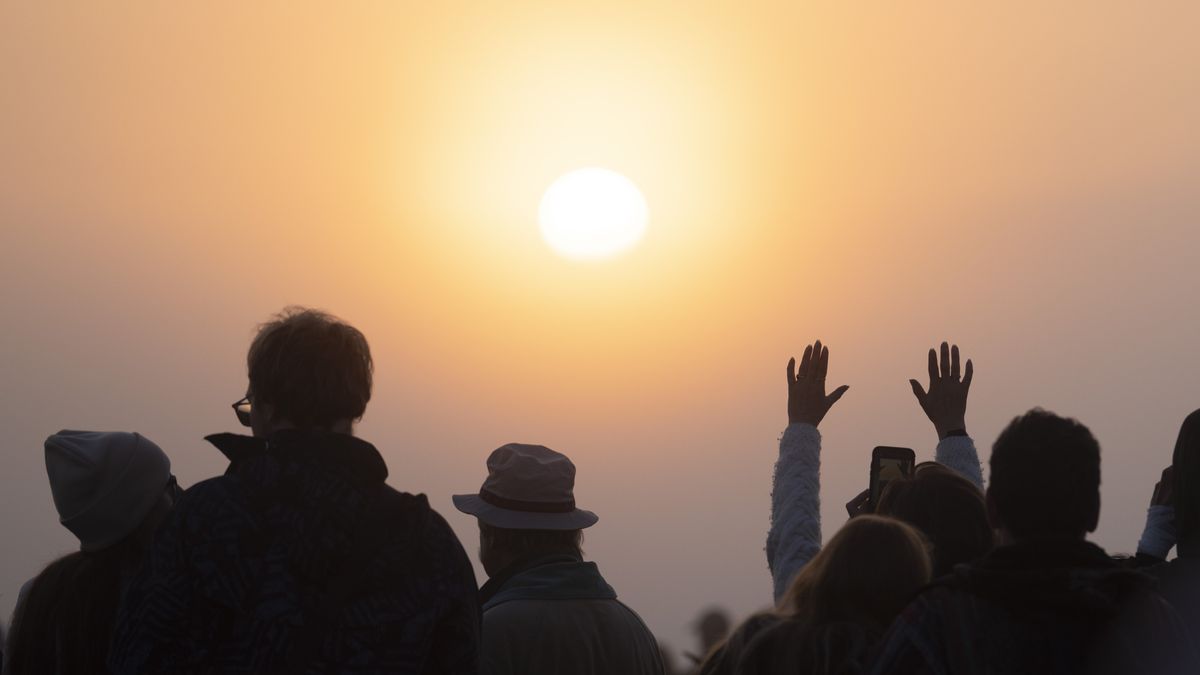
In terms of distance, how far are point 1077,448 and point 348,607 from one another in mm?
2212

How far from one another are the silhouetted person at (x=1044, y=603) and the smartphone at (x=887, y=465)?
1.64 m

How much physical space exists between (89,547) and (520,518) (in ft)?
6.13

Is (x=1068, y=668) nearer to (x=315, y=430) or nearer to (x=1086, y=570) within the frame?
(x=1086, y=570)

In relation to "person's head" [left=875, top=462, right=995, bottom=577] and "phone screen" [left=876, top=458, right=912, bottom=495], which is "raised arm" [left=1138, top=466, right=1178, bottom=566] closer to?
"phone screen" [left=876, top=458, right=912, bottom=495]

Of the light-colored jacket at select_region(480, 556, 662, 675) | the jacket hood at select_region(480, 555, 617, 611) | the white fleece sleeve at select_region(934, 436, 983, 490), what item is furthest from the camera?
the white fleece sleeve at select_region(934, 436, 983, 490)

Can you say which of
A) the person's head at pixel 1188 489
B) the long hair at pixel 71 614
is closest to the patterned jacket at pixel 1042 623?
the person's head at pixel 1188 489

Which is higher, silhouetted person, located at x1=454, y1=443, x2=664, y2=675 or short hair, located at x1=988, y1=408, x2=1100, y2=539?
short hair, located at x1=988, y1=408, x2=1100, y2=539

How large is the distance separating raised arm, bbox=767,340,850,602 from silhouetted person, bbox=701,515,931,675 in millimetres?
670

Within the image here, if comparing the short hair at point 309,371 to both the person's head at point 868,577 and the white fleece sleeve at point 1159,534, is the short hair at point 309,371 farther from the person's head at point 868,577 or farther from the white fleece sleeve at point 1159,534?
the white fleece sleeve at point 1159,534

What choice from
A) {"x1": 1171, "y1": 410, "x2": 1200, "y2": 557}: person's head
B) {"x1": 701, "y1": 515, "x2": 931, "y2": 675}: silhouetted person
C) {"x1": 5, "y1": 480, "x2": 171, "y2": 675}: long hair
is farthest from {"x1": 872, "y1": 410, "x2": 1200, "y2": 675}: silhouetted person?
{"x1": 5, "y1": 480, "x2": 171, "y2": 675}: long hair

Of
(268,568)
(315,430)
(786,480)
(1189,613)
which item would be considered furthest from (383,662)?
(1189,613)

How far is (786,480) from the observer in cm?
530

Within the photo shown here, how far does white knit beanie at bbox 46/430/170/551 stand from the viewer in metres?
4.68

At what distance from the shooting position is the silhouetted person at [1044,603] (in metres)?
3.72
